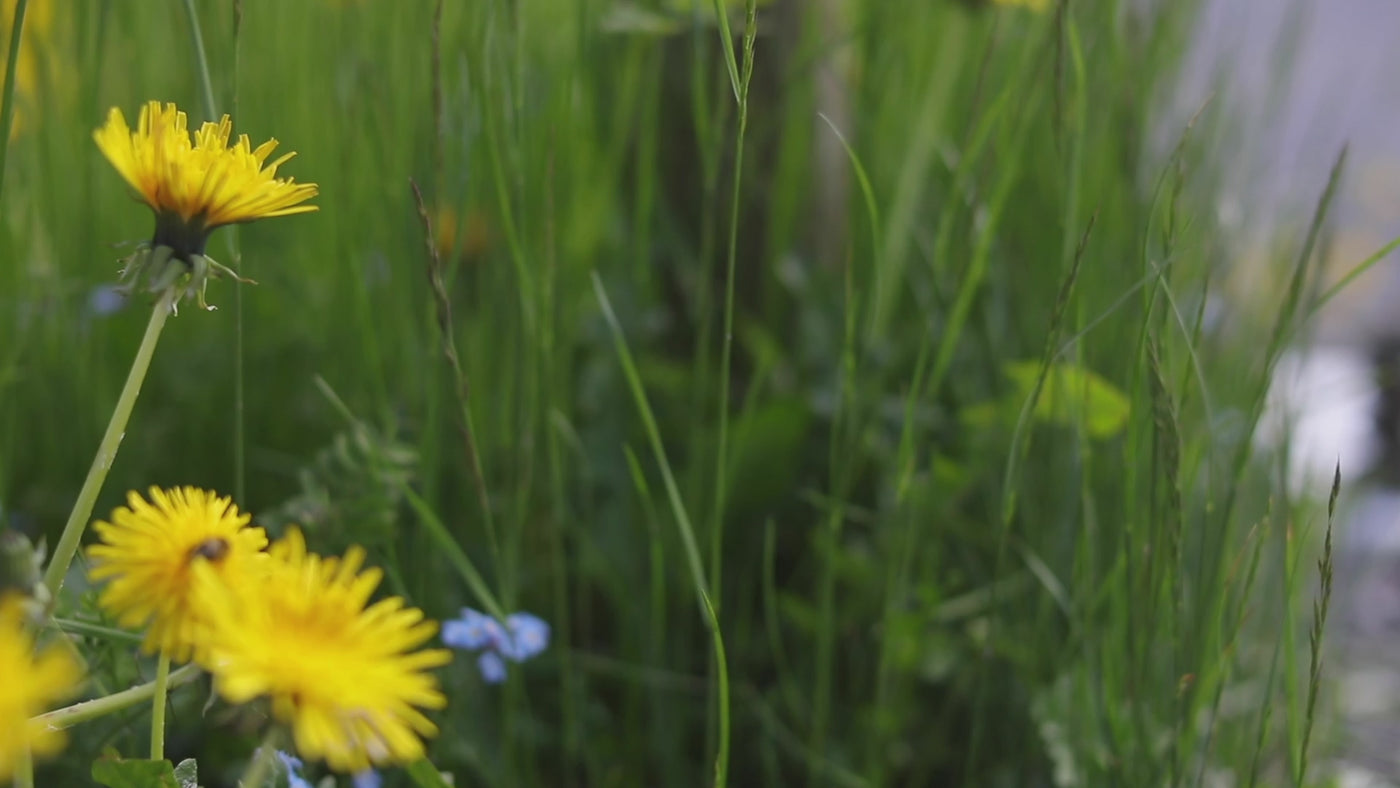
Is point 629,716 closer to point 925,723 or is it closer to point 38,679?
point 925,723

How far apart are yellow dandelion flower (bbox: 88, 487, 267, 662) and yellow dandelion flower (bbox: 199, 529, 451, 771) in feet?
0.08

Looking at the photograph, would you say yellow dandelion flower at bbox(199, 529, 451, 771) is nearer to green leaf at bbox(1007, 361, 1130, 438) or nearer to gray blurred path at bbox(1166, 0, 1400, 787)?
green leaf at bbox(1007, 361, 1130, 438)

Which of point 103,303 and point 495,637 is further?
point 103,303

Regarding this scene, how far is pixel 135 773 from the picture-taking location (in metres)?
0.41

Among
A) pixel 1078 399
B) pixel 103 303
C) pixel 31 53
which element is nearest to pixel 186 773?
pixel 1078 399

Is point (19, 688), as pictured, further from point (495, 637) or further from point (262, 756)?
point (495, 637)

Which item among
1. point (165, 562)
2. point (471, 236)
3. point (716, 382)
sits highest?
point (165, 562)

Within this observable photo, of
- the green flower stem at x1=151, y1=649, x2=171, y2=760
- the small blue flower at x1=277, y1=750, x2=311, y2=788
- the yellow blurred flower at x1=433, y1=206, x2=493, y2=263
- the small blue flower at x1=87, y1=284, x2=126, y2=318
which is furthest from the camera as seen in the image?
the yellow blurred flower at x1=433, y1=206, x2=493, y2=263

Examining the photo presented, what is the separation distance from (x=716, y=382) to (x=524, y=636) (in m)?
0.50

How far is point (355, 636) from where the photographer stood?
321mm

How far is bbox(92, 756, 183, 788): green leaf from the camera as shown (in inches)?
15.9

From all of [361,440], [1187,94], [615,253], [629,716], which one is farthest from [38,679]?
[1187,94]

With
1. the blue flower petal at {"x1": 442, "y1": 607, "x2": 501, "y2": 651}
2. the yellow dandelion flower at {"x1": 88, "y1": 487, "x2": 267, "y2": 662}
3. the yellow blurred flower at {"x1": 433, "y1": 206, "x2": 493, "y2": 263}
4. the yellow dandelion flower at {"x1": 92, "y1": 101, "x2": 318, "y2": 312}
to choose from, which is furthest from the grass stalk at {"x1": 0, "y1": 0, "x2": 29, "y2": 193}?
the yellow blurred flower at {"x1": 433, "y1": 206, "x2": 493, "y2": 263}

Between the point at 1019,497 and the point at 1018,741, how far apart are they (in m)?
0.20
